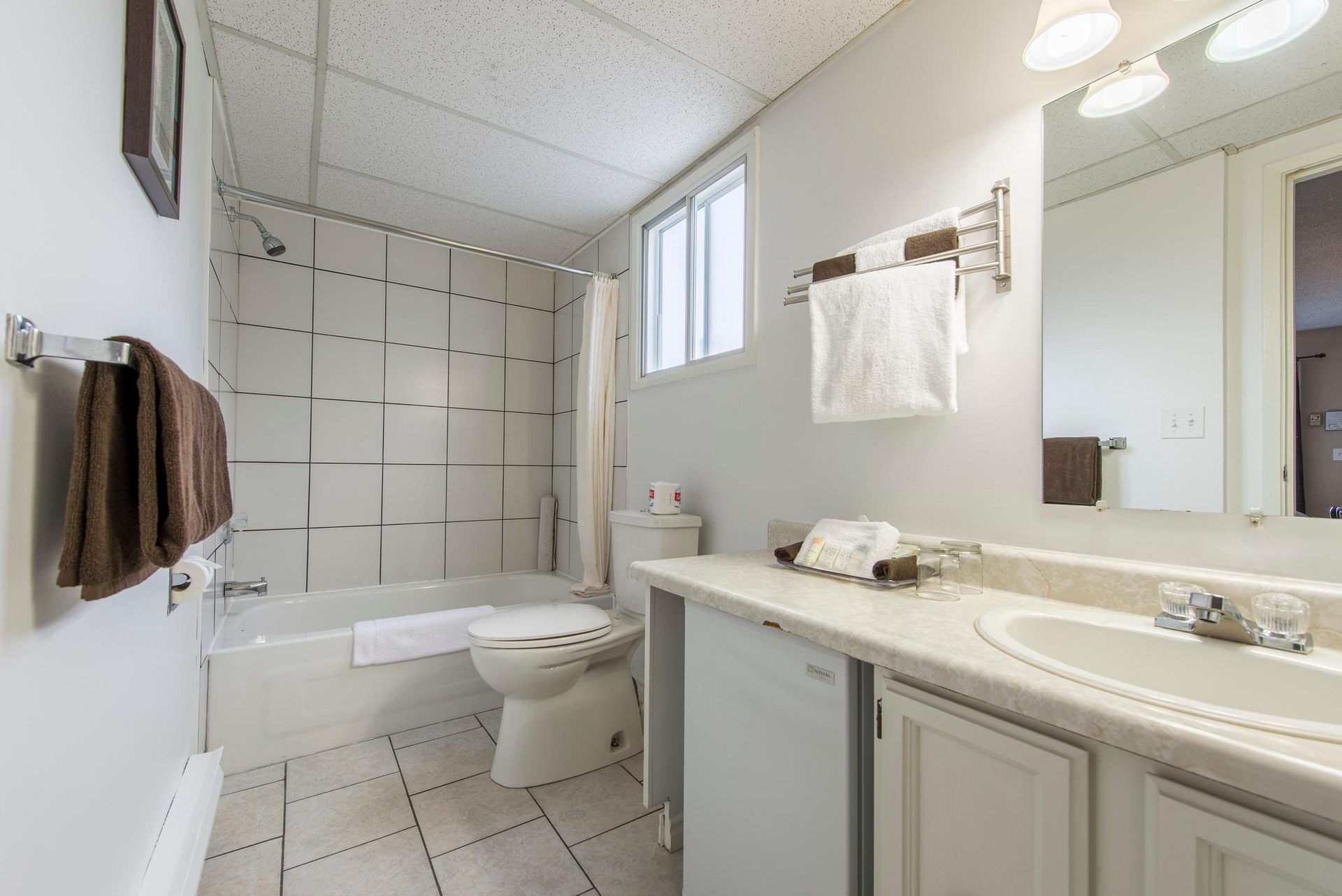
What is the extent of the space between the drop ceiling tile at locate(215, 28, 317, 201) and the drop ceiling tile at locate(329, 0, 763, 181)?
19 cm

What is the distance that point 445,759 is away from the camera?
1.90 meters

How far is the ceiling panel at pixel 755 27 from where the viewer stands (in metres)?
1.42

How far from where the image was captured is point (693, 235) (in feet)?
7.33

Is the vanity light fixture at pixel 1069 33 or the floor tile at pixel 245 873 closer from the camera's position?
the vanity light fixture at pixel 1069 33

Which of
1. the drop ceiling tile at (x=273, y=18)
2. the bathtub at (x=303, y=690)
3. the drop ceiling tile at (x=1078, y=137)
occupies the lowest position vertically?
the bathtub at (x=303, y=690)

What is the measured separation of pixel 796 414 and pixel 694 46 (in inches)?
42.7

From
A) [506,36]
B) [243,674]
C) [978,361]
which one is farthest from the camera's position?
[243,674]

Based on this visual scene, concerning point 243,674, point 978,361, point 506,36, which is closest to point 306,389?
point 243,674

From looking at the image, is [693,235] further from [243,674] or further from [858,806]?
[243,674]

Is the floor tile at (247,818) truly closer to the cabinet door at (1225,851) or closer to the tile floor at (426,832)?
the tile floor at (426,832)

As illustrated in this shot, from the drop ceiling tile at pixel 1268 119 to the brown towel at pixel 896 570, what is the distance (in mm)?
888

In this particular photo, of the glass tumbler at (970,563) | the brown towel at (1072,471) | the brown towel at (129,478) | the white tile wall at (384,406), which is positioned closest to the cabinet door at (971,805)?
the glass tumbler at (970,563)

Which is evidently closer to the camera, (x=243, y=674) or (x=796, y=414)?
(x=796, y=414)

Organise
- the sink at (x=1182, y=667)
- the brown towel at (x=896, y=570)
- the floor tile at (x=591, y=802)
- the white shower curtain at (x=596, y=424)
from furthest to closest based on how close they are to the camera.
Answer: the white shower curtain at (x=596, y=424) → the floor tile at (x=591, y=802) → the brown towel at (x=896, y=570) → the sink at (x=1182, y=667)
